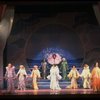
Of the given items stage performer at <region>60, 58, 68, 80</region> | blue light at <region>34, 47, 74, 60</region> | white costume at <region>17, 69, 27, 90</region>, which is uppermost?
blue light at <region>34, 47, 74, 60</region>

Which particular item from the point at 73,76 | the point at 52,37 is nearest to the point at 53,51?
the point at 52,37

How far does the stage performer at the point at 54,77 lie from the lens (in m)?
13.8

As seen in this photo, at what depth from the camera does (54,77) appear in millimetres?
13836

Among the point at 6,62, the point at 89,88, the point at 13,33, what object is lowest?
the point at 89,88

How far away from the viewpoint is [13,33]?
15.9m

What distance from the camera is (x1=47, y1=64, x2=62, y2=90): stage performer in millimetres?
13773

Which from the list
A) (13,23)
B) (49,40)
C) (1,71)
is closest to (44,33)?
(49,40)

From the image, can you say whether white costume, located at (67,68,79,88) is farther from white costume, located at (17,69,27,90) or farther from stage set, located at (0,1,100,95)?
white costume, located at (17,69,27,90)

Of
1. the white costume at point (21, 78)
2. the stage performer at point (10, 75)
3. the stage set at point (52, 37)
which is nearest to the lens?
the stage performer at point (10, 75)

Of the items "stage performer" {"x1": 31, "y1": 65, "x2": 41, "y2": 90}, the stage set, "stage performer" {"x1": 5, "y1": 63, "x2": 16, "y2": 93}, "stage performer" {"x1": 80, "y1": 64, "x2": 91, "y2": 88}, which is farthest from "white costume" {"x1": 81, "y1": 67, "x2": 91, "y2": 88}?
"stage performer" {"x1": 5, "y1": 63, "x2": 16, "y2": 93}

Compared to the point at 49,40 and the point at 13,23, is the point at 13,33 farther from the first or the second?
the point at 49,40

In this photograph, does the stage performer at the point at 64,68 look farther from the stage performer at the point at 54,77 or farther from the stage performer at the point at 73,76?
the stage performer at the point at 54,77

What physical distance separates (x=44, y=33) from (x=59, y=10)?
45.4 inches

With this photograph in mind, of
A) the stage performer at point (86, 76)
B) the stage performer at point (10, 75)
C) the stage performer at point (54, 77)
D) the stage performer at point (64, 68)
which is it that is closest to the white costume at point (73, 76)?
the stage performer at point (86, 76)
